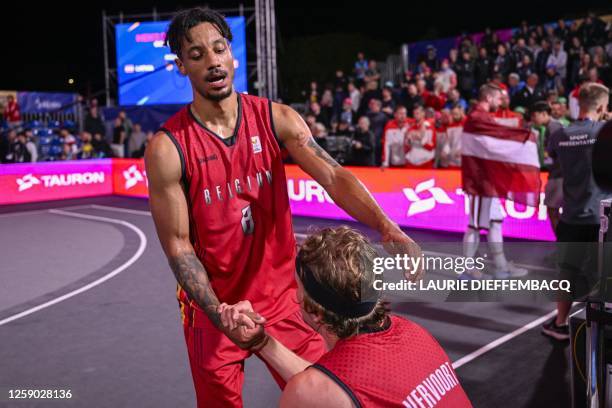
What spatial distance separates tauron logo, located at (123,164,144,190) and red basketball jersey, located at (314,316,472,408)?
15.2 m

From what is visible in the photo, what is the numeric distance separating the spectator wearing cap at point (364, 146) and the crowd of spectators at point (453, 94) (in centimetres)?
1

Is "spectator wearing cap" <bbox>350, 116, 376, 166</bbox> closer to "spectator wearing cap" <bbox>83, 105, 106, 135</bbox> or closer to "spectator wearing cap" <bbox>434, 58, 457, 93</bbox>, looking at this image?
"spectator wearing cap" <bbox>434, 58, 457, 93</bbox>

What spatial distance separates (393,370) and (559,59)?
50.5ft

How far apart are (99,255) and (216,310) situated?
7.72 m

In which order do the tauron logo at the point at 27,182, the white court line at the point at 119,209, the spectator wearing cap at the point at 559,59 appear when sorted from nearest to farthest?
the white court line at the point at 119,209 → the spectator wearing cap at the point at 559,59 → the tauron logo at the point at 27,182

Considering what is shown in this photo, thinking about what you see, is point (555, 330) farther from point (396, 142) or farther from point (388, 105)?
point (388, 105)

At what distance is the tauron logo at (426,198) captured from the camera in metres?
Answer: 10.5

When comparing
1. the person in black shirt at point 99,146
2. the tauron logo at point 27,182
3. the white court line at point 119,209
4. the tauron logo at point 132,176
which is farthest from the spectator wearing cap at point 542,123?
the person in black shirt at point 99,146

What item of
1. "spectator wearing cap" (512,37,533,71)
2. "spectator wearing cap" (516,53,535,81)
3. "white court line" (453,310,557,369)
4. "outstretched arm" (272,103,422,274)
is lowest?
"white court line" (453,310,557,369)

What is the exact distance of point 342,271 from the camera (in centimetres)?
190

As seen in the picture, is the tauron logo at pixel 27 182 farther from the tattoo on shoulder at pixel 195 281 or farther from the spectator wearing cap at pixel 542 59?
Answer: the tattoo on shoulder at pixel 195 281

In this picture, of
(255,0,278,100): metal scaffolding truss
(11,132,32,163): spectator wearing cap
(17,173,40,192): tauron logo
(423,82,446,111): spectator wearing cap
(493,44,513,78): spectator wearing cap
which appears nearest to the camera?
(423,82,446,111): spectator wearing cap

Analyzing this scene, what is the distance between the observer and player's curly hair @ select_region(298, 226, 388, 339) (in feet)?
6.25

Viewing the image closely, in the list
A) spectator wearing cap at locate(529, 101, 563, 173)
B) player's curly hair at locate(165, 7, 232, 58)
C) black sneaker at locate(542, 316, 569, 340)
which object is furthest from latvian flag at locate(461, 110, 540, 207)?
player's curly hair at locate(165, 7, 232, 58)
